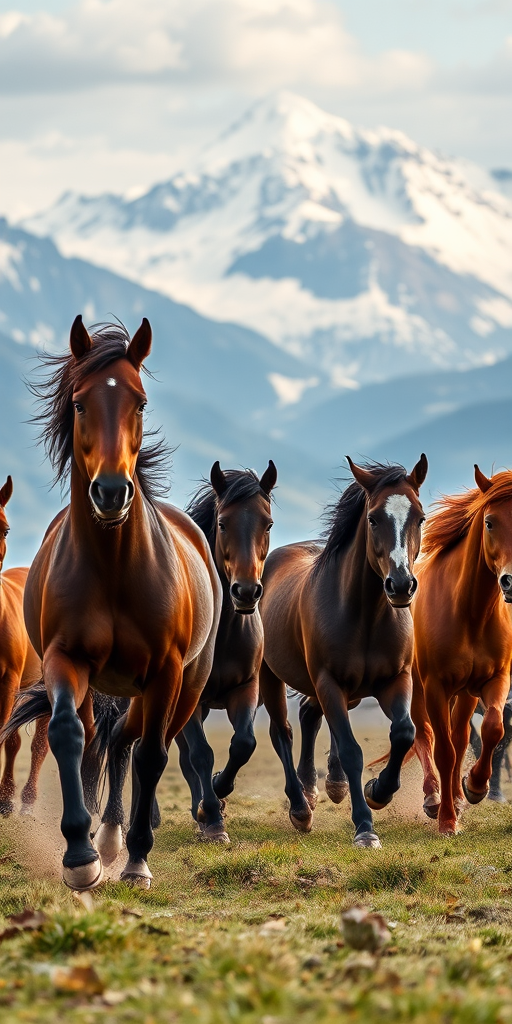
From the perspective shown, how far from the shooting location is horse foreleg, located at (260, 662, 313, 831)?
36.6 ft

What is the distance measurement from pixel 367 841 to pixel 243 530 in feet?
8.33

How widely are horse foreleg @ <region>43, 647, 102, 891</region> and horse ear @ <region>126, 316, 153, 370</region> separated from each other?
1696mm

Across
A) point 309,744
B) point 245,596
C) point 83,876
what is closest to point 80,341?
point 245,596

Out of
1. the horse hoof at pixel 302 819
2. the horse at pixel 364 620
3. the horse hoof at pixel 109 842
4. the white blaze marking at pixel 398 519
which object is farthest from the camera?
the horse hoof at pixel 302 819

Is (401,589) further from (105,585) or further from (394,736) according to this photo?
(105,585)

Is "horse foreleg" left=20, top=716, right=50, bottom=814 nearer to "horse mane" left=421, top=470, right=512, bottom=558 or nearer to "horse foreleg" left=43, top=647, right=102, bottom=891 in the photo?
"horse mane" left=421, top=470, right=512, bottom=558

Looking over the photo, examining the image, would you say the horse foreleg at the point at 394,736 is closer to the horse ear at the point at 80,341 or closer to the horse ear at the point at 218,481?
the horse ear at the point at 218,481

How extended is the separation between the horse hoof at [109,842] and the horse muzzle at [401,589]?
254 cm

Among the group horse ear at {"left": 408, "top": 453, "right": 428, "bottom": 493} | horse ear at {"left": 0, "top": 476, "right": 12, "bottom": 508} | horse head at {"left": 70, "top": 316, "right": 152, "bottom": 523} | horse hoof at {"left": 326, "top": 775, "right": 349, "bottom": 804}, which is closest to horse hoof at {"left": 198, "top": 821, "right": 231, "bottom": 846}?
horse hoof at {"left": 326, "top": 775, "right": 349, "bottom": 804}

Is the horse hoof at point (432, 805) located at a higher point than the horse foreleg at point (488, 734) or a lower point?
lower

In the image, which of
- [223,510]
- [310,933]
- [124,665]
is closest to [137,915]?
[310,933]

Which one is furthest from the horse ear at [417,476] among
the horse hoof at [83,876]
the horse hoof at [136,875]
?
the horse hoof at [83,876]

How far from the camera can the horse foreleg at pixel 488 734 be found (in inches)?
394

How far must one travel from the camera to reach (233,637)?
10.9 metres
